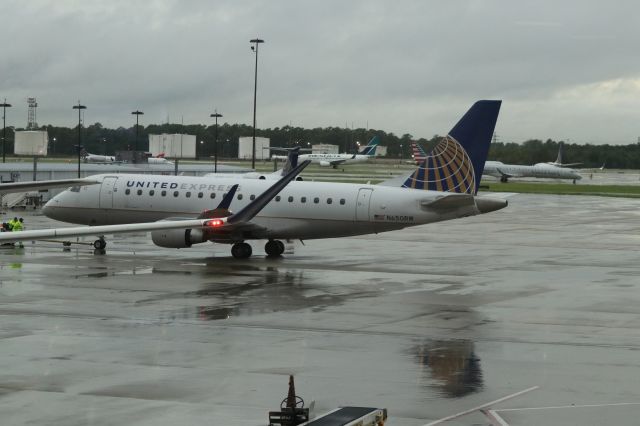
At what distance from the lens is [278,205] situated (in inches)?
1816

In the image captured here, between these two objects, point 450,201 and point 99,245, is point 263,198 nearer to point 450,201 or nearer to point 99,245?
point 450,201

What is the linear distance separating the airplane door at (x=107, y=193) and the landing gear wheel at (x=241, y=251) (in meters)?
6.62

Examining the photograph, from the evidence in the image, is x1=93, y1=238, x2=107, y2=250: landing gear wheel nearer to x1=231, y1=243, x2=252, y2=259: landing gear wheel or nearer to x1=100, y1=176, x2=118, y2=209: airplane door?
x1=100, y1=176, x2=118, y2=209: airplane door

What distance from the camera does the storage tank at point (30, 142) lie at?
7023 inches

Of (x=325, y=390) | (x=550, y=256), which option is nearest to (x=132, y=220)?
(x=550, y=256)

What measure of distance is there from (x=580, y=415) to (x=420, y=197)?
1036 inches

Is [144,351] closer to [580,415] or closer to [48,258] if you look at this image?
[580,415]

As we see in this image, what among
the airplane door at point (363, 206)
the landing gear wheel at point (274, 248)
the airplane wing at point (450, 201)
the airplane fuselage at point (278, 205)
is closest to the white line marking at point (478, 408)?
the airplane wing at point (450, 201)

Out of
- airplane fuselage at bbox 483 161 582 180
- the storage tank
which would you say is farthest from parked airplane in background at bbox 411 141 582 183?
the storage tank

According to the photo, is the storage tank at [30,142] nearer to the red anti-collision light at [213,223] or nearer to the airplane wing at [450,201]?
the airplane wing at [450,201]

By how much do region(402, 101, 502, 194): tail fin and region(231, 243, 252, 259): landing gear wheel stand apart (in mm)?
8261

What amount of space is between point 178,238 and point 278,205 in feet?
16.7

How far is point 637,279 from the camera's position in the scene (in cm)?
4041

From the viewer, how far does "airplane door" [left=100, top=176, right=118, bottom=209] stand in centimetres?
4844
